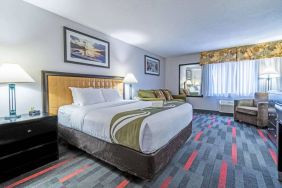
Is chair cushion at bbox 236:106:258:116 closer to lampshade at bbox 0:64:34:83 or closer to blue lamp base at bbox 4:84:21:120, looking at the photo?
lampshade at bbox 0:64:34:83

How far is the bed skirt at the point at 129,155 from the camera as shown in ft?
5.11

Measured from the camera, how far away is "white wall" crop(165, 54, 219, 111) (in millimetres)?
5711

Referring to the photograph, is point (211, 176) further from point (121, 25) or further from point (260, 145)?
point (121, 25)

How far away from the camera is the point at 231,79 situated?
5133 millimetres

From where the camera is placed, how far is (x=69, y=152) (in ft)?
7.93

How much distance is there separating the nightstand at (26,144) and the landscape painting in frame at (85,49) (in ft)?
4.93

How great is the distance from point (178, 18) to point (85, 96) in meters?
2.43

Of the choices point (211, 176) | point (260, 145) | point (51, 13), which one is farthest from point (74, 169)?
point (260, 145)

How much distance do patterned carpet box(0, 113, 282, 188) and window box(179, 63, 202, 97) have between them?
137 inches

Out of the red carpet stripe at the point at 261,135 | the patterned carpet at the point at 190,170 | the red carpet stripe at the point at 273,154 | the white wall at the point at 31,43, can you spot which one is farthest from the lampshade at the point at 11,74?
the red carpet stripe at the point at 261,135

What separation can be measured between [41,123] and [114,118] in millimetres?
1077

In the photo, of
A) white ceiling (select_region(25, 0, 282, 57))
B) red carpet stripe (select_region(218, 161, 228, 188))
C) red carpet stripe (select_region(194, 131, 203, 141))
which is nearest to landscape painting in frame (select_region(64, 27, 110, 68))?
white ceiling (select_region(25, 0, 282, 57))

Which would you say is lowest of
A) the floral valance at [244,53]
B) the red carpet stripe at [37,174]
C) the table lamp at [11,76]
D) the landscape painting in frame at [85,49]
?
the red carpet stripe at [37,174]

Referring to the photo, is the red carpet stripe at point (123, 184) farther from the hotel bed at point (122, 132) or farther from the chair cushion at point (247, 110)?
the chair cushion at point (247, 110)
